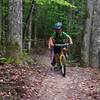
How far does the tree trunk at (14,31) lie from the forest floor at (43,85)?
2.99ft

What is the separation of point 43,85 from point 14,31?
298cm

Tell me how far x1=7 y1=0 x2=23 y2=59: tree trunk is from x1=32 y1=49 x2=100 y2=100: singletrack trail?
1.61 m

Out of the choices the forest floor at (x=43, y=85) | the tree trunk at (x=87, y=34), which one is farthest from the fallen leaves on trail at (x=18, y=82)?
the tree trunk at (x=87, y=34)

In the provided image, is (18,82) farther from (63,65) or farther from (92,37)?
(92,37)

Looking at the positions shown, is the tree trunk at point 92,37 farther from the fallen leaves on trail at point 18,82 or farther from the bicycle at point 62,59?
the fallen leaves on trail at point 18,82

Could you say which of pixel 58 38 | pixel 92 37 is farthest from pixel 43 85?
pixel 92 37

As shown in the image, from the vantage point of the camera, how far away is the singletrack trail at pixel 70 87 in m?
10.2

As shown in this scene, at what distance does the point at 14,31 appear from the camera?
13539 mm

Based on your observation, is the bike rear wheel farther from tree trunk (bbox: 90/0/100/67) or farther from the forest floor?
tree trunk (bbox: 90/0/100/67)

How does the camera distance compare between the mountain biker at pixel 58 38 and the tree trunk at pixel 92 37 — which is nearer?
the mountain biker at pixel 58 38

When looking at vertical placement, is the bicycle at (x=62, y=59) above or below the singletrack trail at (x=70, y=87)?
above

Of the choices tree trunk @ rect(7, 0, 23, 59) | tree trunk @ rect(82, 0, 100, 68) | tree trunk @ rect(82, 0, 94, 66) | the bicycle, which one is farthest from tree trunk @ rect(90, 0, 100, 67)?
tree trunk @ rect(7, 0, 23, 59)

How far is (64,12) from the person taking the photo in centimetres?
4609

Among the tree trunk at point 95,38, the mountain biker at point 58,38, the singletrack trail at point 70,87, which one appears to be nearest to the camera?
the singletrack trail at point 70,87
